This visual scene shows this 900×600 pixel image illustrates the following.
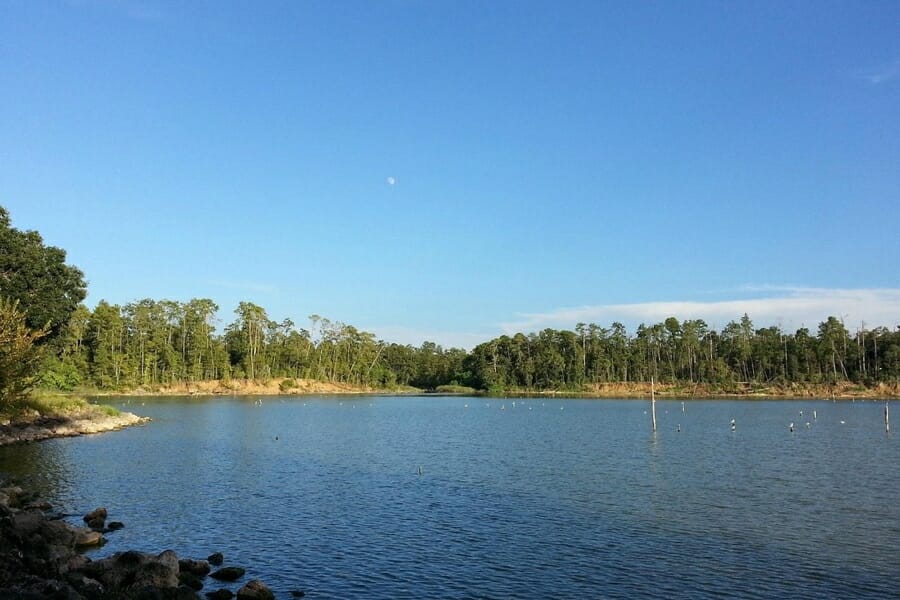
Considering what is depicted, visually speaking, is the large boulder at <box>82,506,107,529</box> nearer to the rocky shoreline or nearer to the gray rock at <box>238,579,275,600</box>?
the gray rock at <box>238,579,275,600</box>

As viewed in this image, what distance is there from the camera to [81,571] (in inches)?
756

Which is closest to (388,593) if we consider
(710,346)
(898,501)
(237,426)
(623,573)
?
(623,573)

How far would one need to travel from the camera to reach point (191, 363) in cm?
17262

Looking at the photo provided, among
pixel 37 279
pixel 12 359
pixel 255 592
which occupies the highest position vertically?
pixel 37 279

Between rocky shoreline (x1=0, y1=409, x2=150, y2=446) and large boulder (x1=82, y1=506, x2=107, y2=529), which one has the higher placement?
rocky shoreline (x1=0, y1=409, x2=150, y2=446)

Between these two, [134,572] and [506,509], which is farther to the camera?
[506,509]

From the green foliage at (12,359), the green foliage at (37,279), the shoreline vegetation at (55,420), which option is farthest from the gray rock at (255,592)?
the green foliage at (37,279)

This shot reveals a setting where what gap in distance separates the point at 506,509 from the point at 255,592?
1606 cm

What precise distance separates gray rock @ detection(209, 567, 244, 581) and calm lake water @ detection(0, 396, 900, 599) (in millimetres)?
1192

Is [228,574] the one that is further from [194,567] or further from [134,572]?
[134,572]

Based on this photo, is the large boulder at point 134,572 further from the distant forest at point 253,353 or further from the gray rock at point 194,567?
the distant forest at point 253,353

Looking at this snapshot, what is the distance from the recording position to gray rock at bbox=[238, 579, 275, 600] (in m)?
18.9

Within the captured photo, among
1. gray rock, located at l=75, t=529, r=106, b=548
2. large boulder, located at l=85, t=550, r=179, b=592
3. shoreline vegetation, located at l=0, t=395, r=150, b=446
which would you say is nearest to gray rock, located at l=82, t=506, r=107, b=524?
gray rock, located at l=75, t=529, r=106, b=548

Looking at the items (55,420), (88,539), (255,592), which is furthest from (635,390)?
(255,592)
